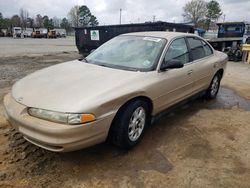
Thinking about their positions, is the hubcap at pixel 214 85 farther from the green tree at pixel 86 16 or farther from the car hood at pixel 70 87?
the green tree at pixel 86 16

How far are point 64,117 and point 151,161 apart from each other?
1273 millimetres

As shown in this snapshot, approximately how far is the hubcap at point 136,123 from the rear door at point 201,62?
1.60 m

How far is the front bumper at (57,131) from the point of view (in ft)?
8.00

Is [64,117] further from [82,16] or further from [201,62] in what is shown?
[82,16]

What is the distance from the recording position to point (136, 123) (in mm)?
3188

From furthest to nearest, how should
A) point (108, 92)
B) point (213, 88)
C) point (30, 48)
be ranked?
point (30, 48) < point (213, 88) < point (108, 92)

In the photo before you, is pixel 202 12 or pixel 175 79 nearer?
pixel 175 79

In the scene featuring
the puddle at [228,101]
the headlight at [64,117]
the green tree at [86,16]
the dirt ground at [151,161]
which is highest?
the green tree at [86,16]

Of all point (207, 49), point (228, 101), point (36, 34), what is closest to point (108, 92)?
point (207, 49)

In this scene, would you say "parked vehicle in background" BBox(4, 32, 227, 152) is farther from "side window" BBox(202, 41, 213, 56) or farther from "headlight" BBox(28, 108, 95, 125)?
"side window" BBox(202, 41, 213, 56)

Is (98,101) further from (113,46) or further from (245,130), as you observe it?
(245,130)

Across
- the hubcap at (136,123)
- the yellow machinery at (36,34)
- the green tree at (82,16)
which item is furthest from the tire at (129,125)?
the green tree at (82,16)

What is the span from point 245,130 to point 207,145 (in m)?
1.01

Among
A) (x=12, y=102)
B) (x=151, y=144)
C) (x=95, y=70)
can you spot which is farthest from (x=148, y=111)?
(x=12, y=102)
